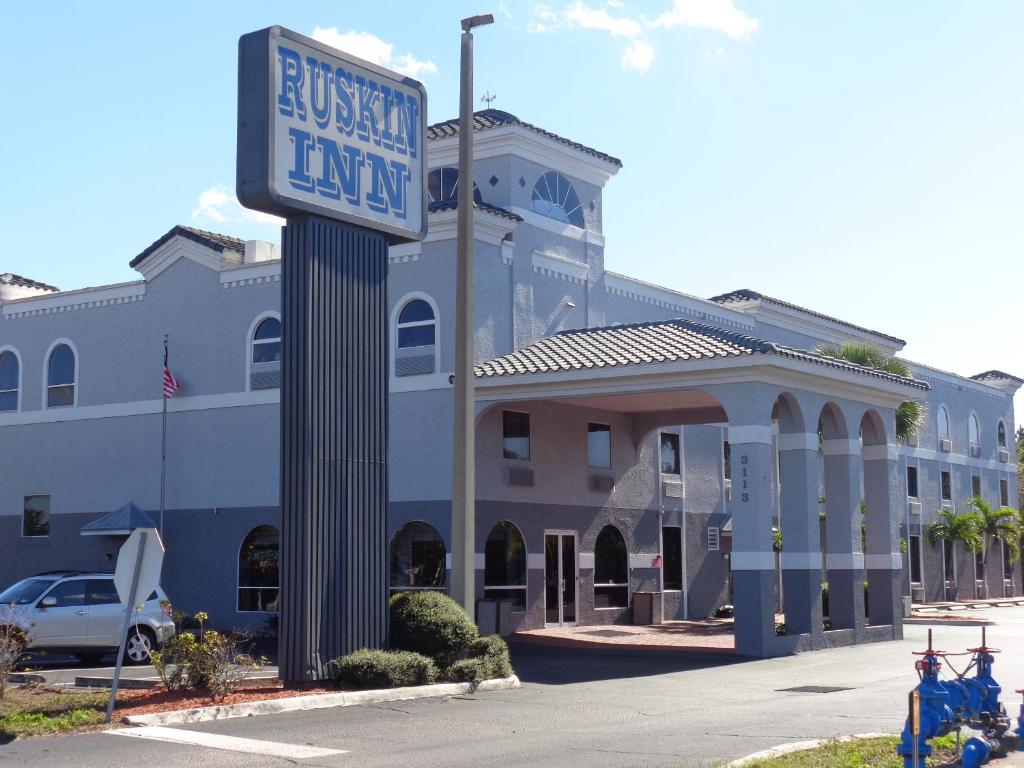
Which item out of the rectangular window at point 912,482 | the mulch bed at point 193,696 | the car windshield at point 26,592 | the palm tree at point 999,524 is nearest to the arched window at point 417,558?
the car windshield at point 26,592

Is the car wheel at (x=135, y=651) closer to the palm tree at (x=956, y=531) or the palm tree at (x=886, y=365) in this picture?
the palm tree at (x=886, y=365)

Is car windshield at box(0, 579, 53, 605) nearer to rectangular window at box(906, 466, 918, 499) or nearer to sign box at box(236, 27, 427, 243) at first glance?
sign box at box(236, 27, 427, 243)

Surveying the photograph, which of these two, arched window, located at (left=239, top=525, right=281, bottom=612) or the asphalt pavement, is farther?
arched window, located at (left=239, top=525, right=281, bottom=612)

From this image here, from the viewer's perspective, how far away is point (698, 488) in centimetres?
3234

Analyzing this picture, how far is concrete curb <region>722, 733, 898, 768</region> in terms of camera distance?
10977 mm

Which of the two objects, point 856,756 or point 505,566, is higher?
point 505,566

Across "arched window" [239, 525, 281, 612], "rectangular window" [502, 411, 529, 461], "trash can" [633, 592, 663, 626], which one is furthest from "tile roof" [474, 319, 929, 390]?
"trash can" [633, 592, 663, 626]

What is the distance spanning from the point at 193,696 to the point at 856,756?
24.4 ft

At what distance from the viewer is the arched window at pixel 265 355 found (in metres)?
27.6

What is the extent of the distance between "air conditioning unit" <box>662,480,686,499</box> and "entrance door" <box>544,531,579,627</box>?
13.2 feet

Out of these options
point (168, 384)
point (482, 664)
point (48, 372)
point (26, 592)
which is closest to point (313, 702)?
point (482, 664)

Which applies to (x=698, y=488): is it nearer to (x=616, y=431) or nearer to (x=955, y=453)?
(x=616, y=431)

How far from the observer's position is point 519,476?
86.4ft

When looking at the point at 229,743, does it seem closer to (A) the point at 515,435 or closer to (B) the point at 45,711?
(B) the point at 45,711
